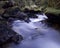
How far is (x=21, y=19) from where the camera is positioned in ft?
60.8

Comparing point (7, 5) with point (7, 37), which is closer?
point (7, 37)

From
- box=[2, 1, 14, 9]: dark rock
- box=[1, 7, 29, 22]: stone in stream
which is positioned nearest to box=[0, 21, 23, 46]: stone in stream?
box=[1, 7, 29, 22]: stone in stream

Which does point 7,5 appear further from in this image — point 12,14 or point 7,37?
point 7,37

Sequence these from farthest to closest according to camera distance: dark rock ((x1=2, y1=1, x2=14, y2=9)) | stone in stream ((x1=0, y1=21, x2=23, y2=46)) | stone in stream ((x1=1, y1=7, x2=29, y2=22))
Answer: dark rock ((x1=2, y1=1, x2=14, y2=9)) < stone in stream ((x1=1, y1=7, x2=29, y2=22)) < stone in stream ((x1=0, y1=21, x2=23, y2=46))

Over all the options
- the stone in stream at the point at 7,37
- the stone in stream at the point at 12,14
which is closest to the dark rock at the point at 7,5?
the stone in stream at the point at 12,14

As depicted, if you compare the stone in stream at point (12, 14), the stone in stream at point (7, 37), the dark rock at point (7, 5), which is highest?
the dark rock at point (7, 5)

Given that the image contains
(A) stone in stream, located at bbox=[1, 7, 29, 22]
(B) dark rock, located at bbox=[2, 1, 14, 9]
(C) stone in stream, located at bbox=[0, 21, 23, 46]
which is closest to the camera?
(C) stone in stream, located at bbox=[0, 21, 23, 46]

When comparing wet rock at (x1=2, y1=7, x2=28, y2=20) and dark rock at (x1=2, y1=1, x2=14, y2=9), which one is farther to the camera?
dark rock at (x1=2, y1=1, x2=14, y2=9)

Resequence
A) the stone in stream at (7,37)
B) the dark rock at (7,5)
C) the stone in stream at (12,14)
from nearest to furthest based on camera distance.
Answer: the stone in stream at (7,37) < the stone in stream at (12,14) < the dark rock at (7,5)

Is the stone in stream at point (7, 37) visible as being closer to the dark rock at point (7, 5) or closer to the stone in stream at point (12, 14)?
the stone in stream at point (12, 14)

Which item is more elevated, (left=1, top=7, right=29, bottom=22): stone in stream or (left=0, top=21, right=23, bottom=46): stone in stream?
(left=1, top=7, right=29, bottom=22): stone in stream

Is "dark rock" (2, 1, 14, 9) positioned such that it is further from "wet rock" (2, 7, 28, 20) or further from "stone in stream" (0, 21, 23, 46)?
"stone in stream" (0, 21, 23, 46)

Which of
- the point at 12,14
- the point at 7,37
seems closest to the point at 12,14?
the point at 12,14

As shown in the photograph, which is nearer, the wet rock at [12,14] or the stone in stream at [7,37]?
the stone in stream at [7,37]
